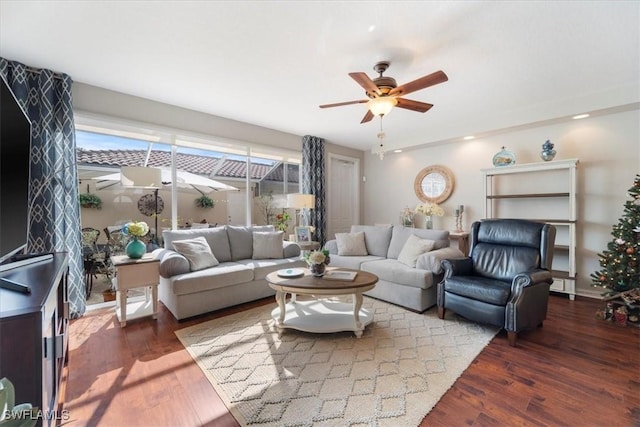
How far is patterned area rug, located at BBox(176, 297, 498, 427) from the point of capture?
1655 millimetres

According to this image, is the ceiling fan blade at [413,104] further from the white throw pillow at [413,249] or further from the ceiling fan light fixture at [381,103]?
the white throw pillow at [413,249]

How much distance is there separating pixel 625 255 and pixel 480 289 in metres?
1.76

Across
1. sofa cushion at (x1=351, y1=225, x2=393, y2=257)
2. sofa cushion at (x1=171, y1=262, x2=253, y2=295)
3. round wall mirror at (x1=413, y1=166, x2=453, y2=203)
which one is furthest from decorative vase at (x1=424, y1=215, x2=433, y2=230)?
sofa cushion at (x1=171, y1=262, x2=253, y2=295)

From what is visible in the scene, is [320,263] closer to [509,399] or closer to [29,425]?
[509,399]

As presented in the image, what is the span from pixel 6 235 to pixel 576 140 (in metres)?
5.77

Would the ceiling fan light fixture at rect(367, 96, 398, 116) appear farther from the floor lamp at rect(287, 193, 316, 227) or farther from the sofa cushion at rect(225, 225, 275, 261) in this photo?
the sofa cushion at rect(225, 225, 275, 261)

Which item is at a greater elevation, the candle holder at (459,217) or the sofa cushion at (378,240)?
the candle holder at (459,217)

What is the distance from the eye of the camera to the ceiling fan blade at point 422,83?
2.13 m

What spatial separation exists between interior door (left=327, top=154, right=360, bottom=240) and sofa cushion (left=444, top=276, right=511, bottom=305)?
10.4 feet

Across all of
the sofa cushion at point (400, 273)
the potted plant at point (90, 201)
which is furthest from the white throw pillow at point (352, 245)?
the potted plant at point (90, 201)

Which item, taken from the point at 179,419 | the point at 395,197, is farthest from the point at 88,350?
the point at 395,197

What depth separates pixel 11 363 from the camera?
950 millimetres

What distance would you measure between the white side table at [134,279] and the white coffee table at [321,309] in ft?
4.18

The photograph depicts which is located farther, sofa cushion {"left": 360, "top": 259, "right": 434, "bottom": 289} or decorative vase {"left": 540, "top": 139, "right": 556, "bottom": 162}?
decorative vase {"left": 540, "top": 139, "right": 556, "bottom": 162}
